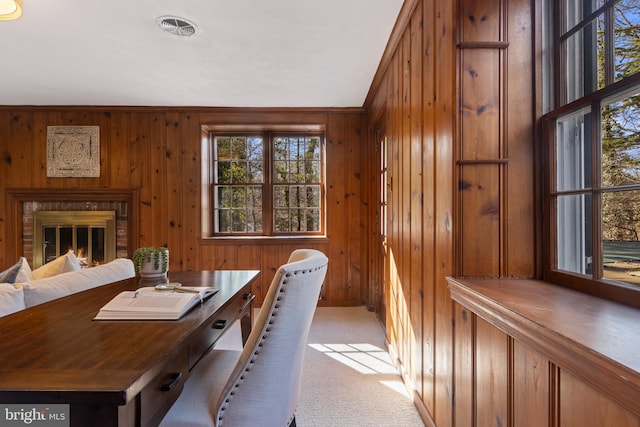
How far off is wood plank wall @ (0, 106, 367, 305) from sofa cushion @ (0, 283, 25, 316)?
2.46 meters

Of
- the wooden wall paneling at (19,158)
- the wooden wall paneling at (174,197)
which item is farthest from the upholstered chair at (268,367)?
the wooden wall paneling at (19,158)

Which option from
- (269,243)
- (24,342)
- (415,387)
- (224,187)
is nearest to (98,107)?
(224,187)

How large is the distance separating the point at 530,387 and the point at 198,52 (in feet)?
9.01

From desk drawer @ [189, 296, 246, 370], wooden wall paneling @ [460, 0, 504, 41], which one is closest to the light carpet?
desk drawer @ [189, 296, 246, 370]

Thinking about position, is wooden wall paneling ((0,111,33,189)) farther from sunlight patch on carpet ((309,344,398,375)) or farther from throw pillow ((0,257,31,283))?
sunlight patch on carpet ((309,344,398,375))

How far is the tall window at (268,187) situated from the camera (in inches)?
150

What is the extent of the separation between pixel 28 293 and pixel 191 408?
843 millimetres

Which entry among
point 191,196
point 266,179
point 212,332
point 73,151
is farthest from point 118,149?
point 212,332

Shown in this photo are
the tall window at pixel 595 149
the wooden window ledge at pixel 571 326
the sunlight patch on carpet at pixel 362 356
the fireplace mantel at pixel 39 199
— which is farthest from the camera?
the fireplace mantel at pixel 39 199

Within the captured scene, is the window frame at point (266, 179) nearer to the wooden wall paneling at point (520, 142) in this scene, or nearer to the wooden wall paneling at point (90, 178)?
the wooden wall paneling at point (90, 178)

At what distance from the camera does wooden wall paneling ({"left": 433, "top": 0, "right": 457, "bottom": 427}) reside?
1.28 meters

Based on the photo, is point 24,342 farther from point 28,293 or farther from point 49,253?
point 49,253

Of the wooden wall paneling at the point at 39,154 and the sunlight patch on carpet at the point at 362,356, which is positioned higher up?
the wooden wall paneling at the point at 39,154

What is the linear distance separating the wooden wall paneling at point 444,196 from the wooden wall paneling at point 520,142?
207mm
